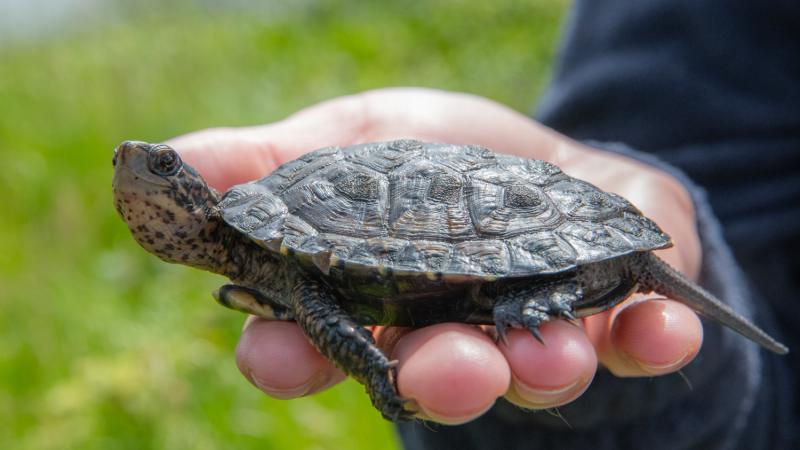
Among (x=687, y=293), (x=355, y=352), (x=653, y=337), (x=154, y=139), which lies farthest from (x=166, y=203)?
(x=154, y=139)

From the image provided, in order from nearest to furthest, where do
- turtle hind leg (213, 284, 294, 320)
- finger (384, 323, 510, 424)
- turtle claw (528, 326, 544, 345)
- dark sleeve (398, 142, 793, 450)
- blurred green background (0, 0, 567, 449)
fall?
finger (384, 323, 510, 424)
turtle claw (528, 326, 544, 345)
turtle hind leg (213, 284, 294, 320)
dark sleeve (398, 142, 793, 450)
blurred green background (0, 0, 567, 449)

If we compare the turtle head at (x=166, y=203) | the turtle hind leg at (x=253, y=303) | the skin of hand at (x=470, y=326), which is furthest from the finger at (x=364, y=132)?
the turtle hind leg at (x=253, y=303)

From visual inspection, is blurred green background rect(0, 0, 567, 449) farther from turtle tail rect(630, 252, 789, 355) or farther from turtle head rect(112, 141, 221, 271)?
turtle tail rect(630, 252, 789, 355)

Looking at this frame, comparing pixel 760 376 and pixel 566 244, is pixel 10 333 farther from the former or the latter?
pixel 760 376

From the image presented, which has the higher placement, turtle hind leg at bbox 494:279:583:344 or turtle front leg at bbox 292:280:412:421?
turtle hind leg at bbox 494:279:583:344

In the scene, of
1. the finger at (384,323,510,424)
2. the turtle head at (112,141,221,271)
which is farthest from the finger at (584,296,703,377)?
the turtle head at (112,141,221,271)
